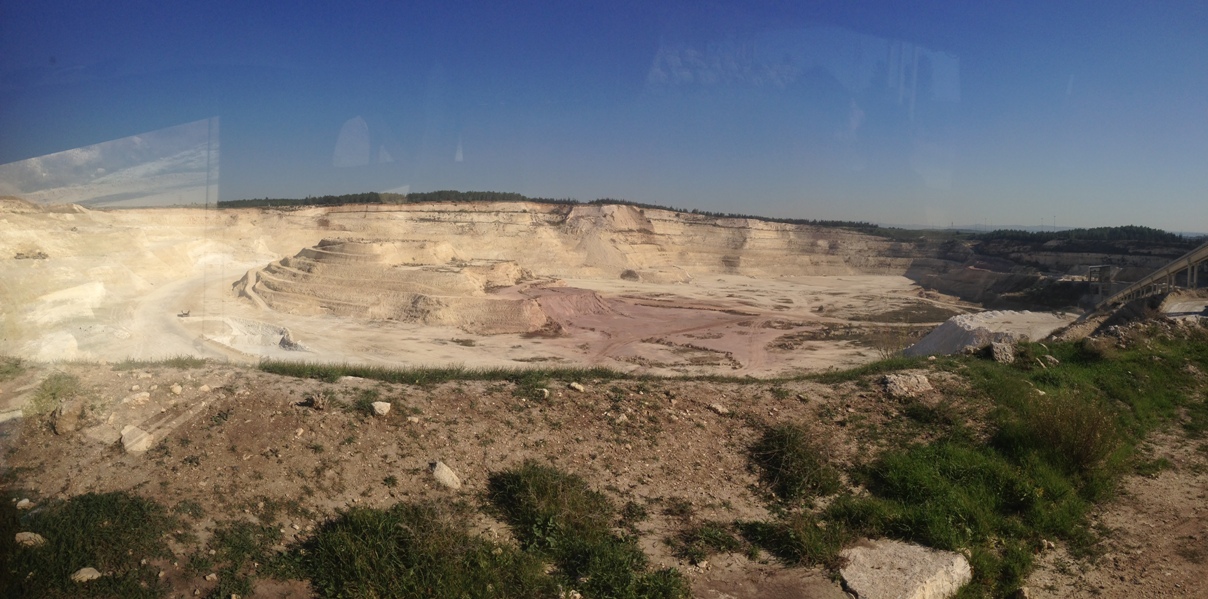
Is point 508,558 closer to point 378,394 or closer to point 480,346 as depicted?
point 378,394

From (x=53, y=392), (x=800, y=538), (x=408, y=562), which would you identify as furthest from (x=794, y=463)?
(x=53, y=392)

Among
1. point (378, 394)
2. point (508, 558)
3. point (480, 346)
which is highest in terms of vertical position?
point (378, 394)

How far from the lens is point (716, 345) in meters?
21.2

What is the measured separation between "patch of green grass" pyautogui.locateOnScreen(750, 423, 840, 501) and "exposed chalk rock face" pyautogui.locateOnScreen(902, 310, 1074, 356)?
9.15m

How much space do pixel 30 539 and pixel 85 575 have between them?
536 mm

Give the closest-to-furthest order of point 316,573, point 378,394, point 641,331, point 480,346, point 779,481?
point 316,573 → point 779,481 → point 378,394 → point 480,346 → point 641,331

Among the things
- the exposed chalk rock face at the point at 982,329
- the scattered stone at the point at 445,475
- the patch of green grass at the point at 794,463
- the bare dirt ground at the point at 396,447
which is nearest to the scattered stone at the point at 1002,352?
the bare dirt ground at the point at 396,447

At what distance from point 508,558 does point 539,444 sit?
155 centimetres

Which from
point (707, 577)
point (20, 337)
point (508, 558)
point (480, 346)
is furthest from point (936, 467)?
point (480, 346)

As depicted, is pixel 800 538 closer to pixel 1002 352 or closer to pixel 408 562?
pixel 408 562

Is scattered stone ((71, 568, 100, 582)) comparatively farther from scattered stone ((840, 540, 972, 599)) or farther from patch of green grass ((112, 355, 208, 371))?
scattered stone ((840, 540, 972, 599))

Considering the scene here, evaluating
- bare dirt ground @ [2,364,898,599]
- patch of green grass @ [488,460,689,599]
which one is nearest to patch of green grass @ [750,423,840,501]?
bare dirt ground @ [2,364,898,599]

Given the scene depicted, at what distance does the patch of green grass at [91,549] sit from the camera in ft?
11.6

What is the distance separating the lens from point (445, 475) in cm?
508
